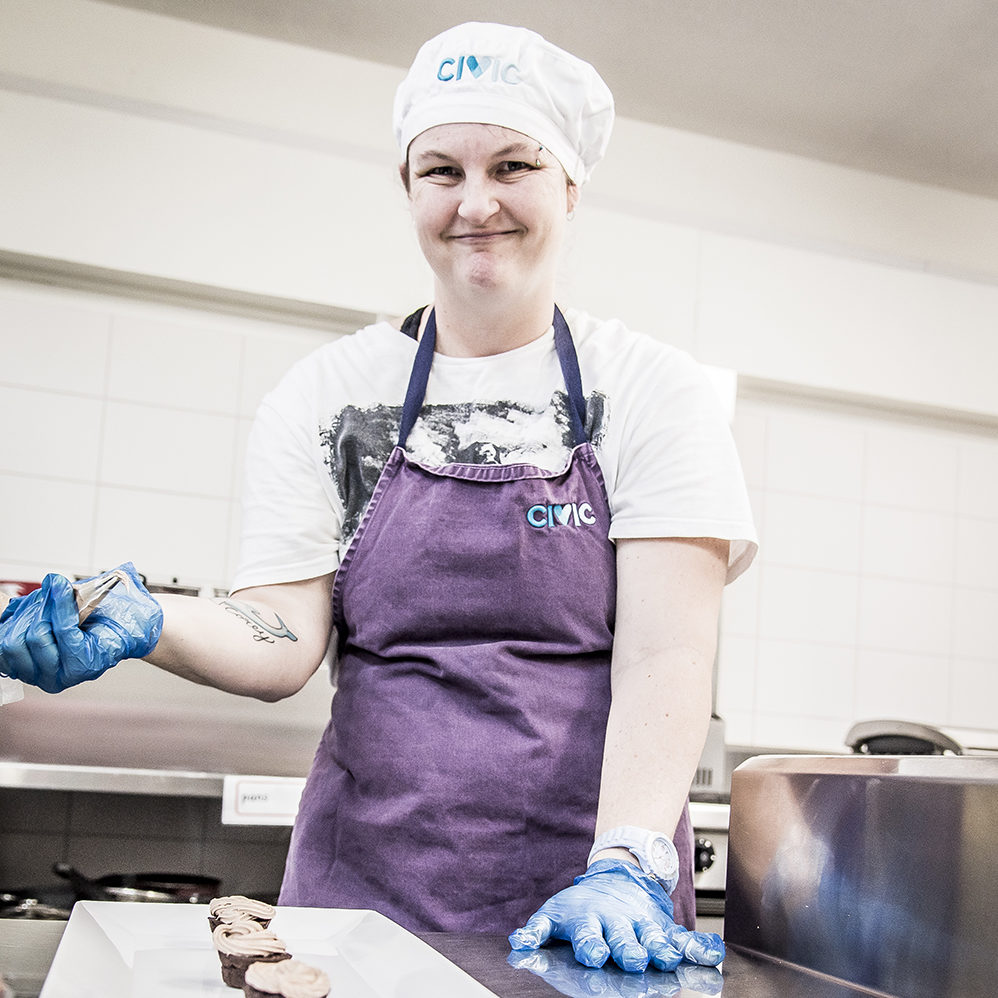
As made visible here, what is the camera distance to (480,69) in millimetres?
1298

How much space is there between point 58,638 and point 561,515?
531mm

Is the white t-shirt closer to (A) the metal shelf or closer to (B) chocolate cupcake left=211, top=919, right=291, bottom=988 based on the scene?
(B) chocolate cupcake left=211, top=919, right=291, bottom=988

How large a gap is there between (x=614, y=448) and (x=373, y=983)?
2.17 feet

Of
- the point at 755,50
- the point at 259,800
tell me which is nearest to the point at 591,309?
the point at 755,50

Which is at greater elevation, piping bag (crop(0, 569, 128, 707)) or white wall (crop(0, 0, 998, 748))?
white wall (crop(0, 0, 998, 748))

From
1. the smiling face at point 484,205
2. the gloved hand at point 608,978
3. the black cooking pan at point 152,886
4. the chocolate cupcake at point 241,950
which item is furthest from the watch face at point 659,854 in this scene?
the black cooking pan at point 152,886

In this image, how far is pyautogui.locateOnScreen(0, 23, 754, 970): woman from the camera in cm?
115

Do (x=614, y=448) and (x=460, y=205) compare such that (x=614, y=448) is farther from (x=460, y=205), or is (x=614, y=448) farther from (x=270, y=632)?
(x=270, y=632)

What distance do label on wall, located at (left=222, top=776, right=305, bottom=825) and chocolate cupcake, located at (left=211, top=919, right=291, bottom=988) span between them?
1.36m

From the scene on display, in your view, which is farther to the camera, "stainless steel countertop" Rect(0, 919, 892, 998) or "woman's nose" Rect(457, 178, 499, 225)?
"woman's nose" Rect(457, 178, 499, 225)

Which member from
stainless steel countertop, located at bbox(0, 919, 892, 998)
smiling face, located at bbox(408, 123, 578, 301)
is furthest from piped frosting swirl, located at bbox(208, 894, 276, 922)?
smiling face, located at bbox(408, 123, 578, 301)

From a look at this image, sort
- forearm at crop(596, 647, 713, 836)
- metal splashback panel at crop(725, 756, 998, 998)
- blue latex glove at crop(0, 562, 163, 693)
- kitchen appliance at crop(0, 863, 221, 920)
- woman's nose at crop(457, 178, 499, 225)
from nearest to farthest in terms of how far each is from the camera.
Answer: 1. metal splashback panel at crop(725, 756, 998, 998)
2. blue latex glove at crop(0, 562, 163, 693)
3. forearm at crop(596, 647, 713, 836)
4. woman's nose at crop(457, 178, 499, 225)
5. kitchen appliance at crop(0, 863, 221, 920)

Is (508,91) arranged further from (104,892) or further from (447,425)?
(104,892)

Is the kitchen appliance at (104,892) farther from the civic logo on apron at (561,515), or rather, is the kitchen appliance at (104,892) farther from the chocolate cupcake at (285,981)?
the chocolate cupcake at (285,981)
